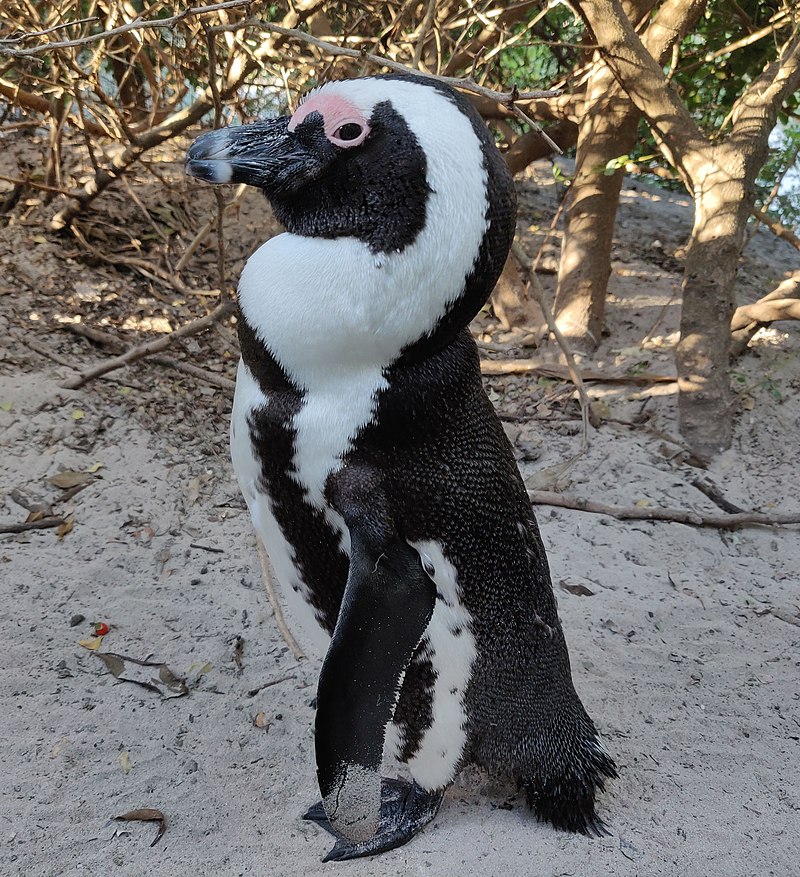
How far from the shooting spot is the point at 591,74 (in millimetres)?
3283

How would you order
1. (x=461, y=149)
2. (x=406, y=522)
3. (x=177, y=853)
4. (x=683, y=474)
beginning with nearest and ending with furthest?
(x=461, y=149), (x=406, y=522), (x=177, y=853), (x=683, y=474)

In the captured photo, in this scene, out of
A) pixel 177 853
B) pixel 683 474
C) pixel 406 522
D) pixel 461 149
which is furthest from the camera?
pixel 683 474

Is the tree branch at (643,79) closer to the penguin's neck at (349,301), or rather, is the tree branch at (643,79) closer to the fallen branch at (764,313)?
the fallen branch at (764,313)

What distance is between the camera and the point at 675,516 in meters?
2.63

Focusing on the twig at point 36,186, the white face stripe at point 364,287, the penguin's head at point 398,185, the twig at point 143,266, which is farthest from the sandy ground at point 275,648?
the penguin's head at point 398,185

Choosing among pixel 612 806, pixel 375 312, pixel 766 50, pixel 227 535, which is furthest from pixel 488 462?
pixel 766 50

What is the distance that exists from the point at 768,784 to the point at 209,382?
2.14 m

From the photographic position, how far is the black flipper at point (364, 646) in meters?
1.15

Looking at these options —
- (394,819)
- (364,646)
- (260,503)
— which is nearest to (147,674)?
(394,819)

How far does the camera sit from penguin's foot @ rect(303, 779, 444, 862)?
57.4 inches

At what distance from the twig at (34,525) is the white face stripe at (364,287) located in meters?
1.39

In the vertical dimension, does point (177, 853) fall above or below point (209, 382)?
below

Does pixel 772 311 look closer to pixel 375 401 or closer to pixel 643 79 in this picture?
pixel 643 79

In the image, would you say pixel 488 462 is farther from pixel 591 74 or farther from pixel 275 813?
pixel 591 74
